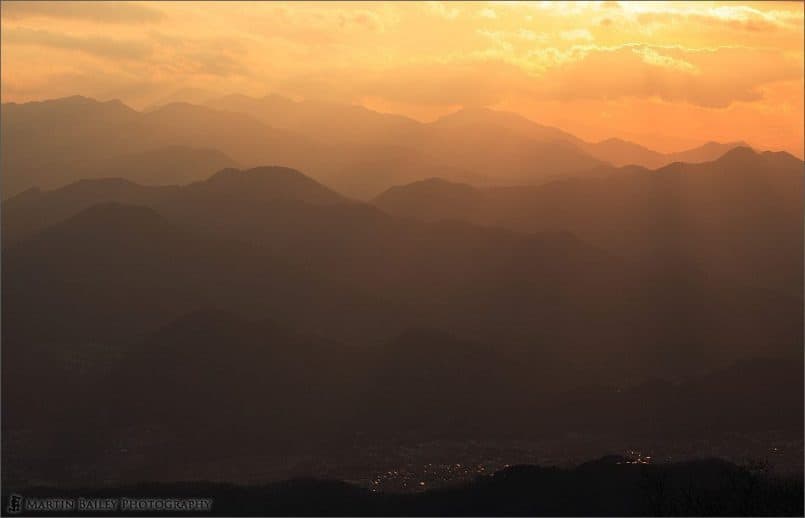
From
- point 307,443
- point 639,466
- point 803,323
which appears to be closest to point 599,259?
point 803,323

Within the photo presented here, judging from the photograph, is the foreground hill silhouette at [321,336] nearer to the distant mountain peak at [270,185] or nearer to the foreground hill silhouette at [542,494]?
the distant mountain peak at [270,185]

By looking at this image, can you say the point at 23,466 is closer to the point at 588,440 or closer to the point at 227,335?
the point at 227,335

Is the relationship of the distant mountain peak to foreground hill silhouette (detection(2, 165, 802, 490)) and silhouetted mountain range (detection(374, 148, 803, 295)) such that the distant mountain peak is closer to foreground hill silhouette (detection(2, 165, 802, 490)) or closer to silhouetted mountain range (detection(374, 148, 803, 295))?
foreground hill silhouette (detection(2, 165, 802, 490))

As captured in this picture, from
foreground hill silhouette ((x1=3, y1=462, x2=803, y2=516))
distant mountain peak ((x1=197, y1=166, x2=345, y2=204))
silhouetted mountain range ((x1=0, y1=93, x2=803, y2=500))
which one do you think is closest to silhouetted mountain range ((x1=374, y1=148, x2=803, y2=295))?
silhouetted mountain range ((x1=0, y1=93, x2=803, y2=500))

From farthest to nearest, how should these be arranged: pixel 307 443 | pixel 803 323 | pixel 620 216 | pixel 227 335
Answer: pixel 620 216 < pixel 803 323 < pixel 227 335 < pixel 307 443

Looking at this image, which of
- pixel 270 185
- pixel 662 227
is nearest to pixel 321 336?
pixel 270 185

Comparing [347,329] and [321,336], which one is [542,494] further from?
Result: [347,329]

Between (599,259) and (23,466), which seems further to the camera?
(599,259)

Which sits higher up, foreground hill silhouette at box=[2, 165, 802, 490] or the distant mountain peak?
the distant mountain peak
